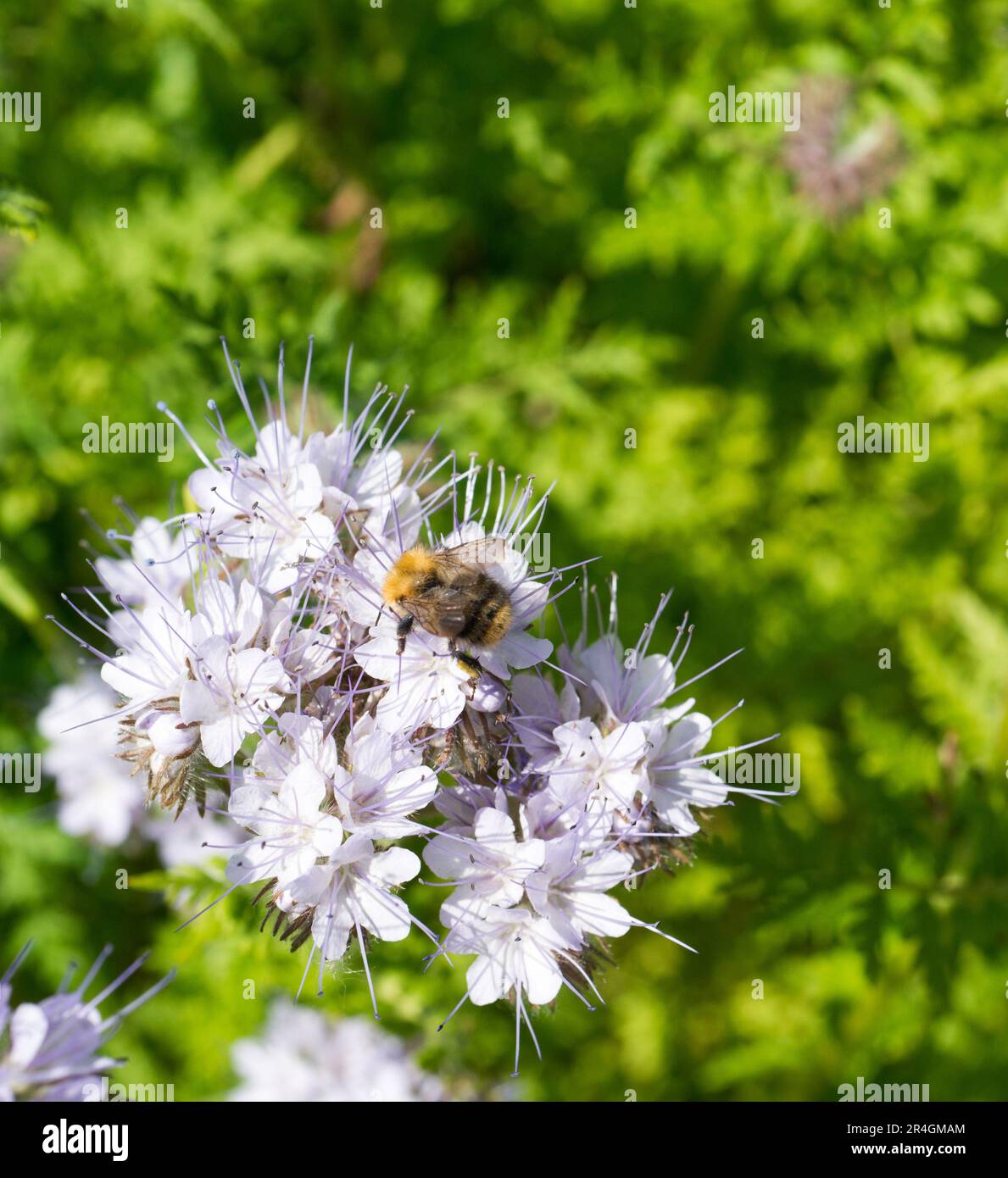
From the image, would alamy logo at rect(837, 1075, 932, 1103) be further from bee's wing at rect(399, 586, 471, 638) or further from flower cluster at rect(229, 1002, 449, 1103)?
bee's wing at rect(399, 586, 471, 638)

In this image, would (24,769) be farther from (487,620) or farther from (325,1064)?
(487,620)

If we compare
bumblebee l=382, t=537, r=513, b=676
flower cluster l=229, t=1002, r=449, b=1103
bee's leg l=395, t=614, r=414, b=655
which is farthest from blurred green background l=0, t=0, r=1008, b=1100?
bee's leg l=395, t=614, r=414, b=655

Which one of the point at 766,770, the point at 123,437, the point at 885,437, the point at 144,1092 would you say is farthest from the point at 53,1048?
the point at 885,437
